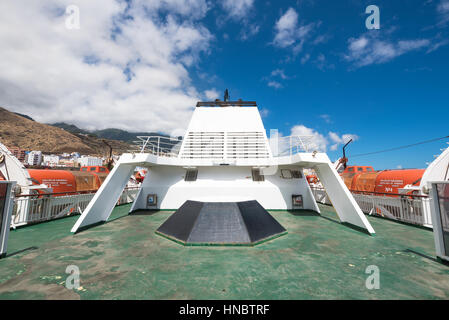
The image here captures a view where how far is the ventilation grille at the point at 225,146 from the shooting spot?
38.9ft

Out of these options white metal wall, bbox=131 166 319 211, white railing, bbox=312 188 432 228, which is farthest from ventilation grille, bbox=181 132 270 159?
white railing, bbox=312 188 432 228

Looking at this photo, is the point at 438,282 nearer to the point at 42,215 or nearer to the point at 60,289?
the point at 60,289

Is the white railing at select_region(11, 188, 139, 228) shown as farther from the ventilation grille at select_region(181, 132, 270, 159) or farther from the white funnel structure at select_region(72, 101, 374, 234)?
the ventilation grille at select_region(181, 132, 270, 159)

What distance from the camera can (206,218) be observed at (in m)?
6.25

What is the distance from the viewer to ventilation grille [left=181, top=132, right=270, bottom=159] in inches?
467

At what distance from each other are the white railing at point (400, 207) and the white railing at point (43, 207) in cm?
1696

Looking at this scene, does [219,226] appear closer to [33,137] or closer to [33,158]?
[33,158]

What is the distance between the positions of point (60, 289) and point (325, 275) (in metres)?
5.41

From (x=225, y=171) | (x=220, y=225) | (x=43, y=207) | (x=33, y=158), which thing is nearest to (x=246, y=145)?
(x=225, y=171)

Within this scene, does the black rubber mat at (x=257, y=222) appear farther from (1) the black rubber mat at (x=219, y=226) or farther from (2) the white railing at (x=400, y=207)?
(2) the white railing at (x=400, y=207)

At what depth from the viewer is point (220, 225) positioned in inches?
240

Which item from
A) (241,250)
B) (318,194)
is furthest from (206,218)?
(318,194)

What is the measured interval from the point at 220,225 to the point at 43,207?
29.1 feet
